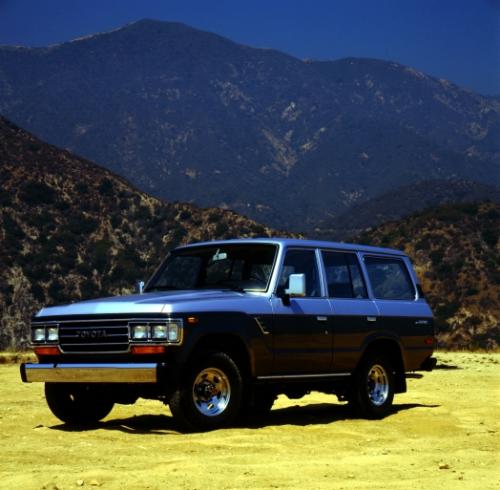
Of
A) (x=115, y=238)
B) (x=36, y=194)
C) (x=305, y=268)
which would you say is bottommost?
(x=305, y=268)

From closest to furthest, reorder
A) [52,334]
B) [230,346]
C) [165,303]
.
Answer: [165,303] → [230,346] → [52,334]

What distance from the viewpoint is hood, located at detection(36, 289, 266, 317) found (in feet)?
34.9

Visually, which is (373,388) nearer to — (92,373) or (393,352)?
(393,352)

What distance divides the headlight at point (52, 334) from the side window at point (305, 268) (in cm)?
258

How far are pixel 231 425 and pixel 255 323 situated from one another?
111cm

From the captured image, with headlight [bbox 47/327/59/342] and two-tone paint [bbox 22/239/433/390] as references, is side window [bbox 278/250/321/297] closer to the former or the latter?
two-tone paint [bbox 22/239/433/390]

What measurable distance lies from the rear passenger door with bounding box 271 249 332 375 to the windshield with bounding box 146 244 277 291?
0.82ft

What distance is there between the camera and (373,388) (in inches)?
525

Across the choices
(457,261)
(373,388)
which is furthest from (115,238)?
(373,388)

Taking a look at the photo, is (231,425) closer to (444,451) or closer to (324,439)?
(324,439)

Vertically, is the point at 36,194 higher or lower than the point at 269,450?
higher

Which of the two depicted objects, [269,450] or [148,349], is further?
[148,349]

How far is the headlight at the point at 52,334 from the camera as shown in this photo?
37.1 feet

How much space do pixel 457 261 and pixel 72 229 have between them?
27.9 meters
